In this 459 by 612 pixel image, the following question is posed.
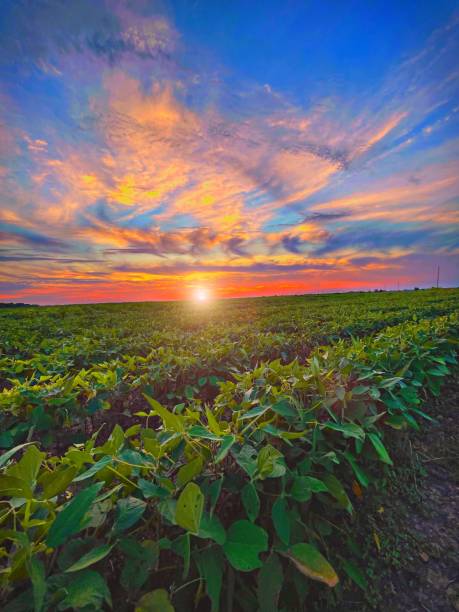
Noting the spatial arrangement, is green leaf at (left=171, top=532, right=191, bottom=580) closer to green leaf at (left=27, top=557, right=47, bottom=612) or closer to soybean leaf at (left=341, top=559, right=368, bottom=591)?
green leaf at (left=27, top=557, right=47, bottom=612)

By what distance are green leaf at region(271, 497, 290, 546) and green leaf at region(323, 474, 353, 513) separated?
1.18 feet

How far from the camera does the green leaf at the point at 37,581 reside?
769 millimetres

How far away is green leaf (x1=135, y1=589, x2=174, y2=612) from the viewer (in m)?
0.92

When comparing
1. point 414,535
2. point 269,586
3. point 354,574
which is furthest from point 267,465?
point 414,535

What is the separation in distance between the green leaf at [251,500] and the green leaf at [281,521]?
7 cm

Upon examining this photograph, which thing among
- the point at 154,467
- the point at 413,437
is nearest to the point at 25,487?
the point at 154,467

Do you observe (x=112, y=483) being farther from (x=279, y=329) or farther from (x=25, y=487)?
(x=279, y=329)

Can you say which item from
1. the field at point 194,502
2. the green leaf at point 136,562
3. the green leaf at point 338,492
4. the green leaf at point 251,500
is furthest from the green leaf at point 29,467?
the green leaf at point 338,492

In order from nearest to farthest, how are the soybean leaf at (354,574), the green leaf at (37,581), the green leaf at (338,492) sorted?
1. the green leaf at (37,581)
2. the green leaf at (338,492)
3. the soybean leaf at (354,574)

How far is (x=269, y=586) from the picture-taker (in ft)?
3.67

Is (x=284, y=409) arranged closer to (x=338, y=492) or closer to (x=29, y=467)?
(x=338, y=492)

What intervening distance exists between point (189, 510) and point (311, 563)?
52 cm

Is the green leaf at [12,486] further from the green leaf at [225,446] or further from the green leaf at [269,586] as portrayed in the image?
the green leaf at [269,586]

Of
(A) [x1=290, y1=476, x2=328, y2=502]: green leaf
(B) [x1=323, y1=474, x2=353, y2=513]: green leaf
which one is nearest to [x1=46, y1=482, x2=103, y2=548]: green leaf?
(A) [x1=290, y1=476, x2=328, y2=502]: green leaf
